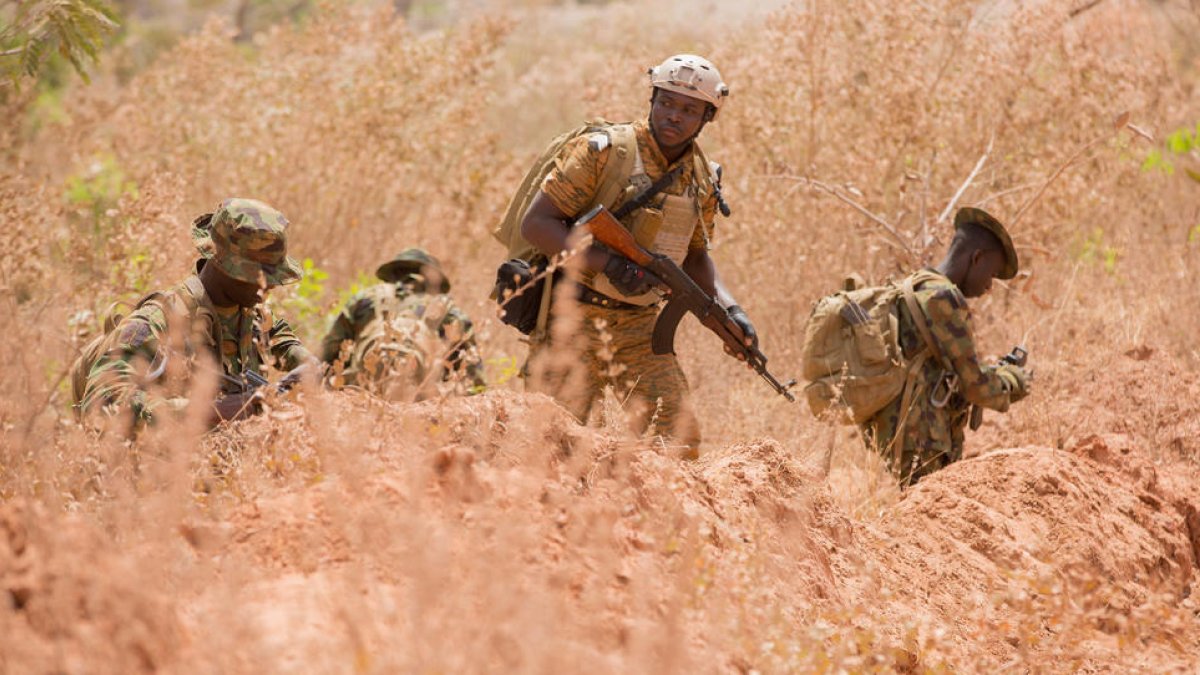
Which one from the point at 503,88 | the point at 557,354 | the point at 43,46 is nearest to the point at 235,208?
the point at 557,354

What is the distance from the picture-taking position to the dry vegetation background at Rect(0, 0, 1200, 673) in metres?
2.69

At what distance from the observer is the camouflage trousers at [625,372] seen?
498 cm

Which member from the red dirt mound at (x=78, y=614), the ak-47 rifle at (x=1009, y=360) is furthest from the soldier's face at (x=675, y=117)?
the red dirt mound at (x=78, y=614)

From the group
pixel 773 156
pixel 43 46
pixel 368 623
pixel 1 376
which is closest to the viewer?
pixel 368 623

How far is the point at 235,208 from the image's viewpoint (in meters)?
4.24

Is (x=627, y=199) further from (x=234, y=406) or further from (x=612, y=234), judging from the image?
(x=234, y=406)

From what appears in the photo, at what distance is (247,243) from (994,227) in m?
3.26

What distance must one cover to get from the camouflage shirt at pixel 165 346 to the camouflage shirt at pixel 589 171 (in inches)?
44.9

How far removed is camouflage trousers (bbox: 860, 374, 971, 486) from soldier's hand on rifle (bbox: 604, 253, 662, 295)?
4.62 ft

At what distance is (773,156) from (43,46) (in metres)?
4.66

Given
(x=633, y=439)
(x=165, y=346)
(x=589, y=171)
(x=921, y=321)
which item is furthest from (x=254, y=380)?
(x=921, y=321)

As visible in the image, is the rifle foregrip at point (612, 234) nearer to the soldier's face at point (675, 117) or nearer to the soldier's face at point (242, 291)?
the soldier's face at point (675, 117)

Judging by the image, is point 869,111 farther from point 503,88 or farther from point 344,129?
point 503,88

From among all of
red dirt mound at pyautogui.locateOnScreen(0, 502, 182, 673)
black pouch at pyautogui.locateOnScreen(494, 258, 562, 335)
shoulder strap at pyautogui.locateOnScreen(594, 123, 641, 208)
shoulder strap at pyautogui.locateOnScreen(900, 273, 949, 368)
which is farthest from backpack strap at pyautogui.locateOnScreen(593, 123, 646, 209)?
red dirt mound at pyautogui.locateOnScreen(0, 502, 182, 673)
